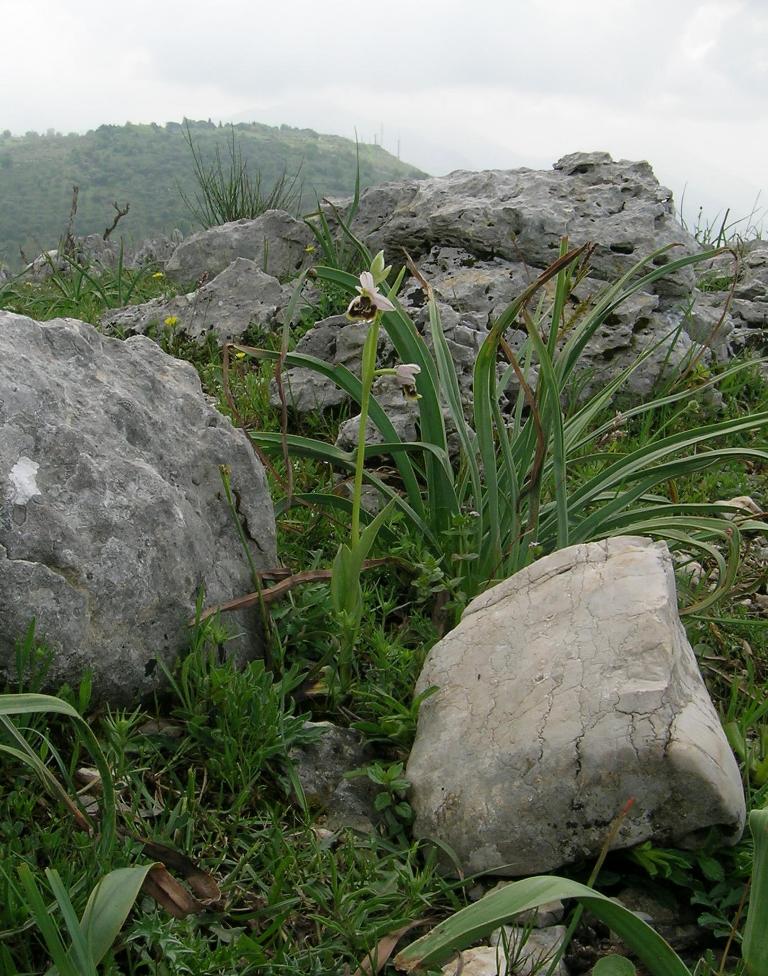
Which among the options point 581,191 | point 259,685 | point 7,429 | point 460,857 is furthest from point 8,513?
point 581,191

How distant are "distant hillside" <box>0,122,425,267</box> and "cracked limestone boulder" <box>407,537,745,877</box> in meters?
22.9

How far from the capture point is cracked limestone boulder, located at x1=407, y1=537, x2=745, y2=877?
1587 mm

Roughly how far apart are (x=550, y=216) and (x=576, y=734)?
294 cm

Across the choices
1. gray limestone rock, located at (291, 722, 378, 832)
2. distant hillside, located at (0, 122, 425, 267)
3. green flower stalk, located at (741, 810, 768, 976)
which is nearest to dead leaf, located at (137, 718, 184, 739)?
gray limestone rock, located at (291, 722, 378, 832)

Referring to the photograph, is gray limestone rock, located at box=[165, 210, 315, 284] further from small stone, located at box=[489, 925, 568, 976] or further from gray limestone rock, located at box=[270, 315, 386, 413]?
small stone, located at box=[489, 925, 568, 976]

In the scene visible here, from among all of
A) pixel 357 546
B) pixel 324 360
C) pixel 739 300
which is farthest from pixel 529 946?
pixel 739 300

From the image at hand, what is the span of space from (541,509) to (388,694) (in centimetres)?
88

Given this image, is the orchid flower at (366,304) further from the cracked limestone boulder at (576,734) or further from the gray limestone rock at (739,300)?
the gray limestone rock at (739,300)

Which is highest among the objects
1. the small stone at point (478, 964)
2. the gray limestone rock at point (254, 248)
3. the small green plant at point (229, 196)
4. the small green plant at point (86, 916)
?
the small green plant at point (229, 196)

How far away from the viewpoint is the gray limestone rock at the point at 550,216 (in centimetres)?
398

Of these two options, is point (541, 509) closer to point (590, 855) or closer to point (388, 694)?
point (388, 694)

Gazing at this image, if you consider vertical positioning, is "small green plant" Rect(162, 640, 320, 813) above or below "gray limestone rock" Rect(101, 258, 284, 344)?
below

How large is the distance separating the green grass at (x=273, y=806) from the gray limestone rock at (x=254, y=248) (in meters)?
3.34

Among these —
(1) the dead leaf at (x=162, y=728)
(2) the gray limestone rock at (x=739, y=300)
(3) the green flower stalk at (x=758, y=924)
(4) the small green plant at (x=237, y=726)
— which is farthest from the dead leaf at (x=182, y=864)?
(2) the gray limestone rock at (x=739, y=300)
